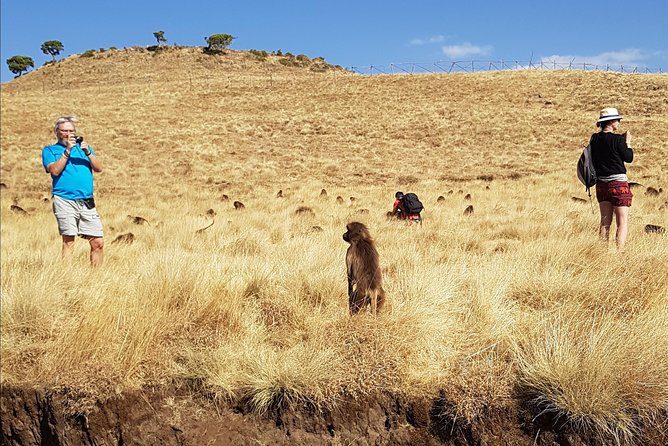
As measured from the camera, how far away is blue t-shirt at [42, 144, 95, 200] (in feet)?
18.1

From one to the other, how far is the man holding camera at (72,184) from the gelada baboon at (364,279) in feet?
10.5

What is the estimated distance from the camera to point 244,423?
11.0 feet

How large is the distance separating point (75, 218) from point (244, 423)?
11.6ft

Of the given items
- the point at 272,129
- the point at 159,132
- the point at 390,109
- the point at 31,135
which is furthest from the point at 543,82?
the point at 31,135

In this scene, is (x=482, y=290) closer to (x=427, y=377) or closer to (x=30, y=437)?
(x=427, y=377)

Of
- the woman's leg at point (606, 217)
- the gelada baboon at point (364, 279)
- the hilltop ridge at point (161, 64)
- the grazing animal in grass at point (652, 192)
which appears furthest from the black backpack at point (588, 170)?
the hilltop ridge at point (161, 64)

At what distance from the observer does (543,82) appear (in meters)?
43.3

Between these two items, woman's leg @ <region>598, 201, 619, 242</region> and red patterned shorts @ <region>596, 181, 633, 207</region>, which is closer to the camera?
red patterned shorts @ <region>596, 181, 633, 207</region>

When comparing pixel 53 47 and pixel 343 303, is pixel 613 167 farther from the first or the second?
pixel 53 47

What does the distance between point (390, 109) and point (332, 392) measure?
3635cm

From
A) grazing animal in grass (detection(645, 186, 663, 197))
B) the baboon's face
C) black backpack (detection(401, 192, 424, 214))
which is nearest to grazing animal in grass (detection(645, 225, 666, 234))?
black backpack (detection(401, 192, 424, 214))

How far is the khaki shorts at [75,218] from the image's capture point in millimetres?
5605

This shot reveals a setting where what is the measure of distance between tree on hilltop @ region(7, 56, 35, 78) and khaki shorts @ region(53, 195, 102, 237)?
91.9m

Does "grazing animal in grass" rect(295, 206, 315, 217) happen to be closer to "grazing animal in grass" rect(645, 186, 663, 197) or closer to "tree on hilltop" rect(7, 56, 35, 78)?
"grazing animal in grass" rect(645, 186, 663, 197)
